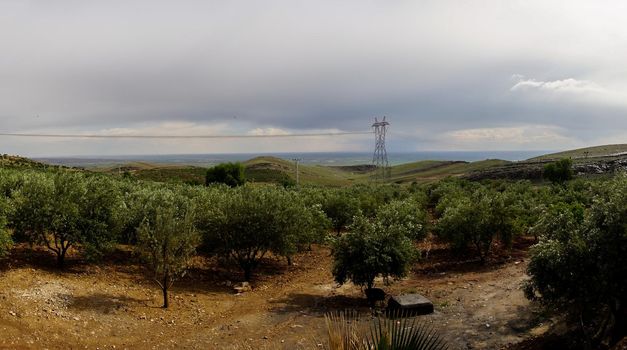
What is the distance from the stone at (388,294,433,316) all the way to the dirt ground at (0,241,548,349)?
0.55 m

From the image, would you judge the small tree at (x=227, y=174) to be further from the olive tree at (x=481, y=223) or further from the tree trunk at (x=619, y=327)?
the tree trunk at (x=619, y=327)

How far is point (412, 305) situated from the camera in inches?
746

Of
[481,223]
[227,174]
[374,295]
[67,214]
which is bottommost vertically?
[374,295]

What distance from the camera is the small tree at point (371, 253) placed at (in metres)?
20.4

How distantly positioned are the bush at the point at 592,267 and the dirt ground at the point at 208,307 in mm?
3343

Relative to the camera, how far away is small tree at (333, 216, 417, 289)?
2042cm

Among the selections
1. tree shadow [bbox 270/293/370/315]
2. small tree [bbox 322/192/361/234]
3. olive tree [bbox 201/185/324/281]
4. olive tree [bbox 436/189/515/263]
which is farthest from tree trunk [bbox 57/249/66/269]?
small tree [bbox 322/192/361/234]

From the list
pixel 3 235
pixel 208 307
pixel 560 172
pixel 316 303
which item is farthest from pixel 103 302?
pixel 560 172

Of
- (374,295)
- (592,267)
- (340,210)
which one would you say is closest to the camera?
(592,267)

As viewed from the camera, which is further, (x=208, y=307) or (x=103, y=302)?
(x=208, y=307)

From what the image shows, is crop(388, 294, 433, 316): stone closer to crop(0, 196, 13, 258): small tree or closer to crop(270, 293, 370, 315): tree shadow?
crop(270, 293, 370, 315): tree shadow

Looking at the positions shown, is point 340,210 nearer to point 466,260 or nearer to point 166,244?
point 466,260

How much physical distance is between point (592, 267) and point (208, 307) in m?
16.4

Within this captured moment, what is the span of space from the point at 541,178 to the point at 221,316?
360 feet
